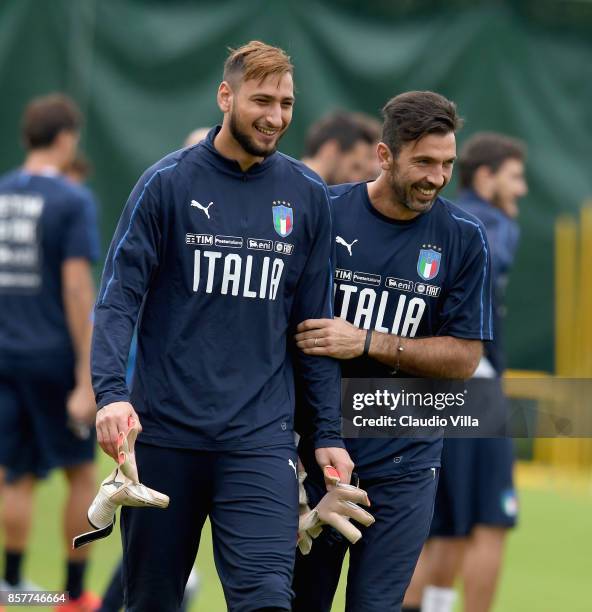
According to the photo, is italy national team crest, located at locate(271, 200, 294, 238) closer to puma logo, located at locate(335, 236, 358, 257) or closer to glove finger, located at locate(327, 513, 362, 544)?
puma logo, located at locate(335, 236, 358, 257)

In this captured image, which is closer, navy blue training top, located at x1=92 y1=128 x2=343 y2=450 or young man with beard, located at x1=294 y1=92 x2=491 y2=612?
navy blue training top, located at x1=92 y1=128 x2=343 y2=450

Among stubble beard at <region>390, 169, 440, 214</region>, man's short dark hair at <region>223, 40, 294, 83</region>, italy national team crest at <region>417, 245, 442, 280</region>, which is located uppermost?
man's short dark hair at <region>223, 40, 294, 83</region>

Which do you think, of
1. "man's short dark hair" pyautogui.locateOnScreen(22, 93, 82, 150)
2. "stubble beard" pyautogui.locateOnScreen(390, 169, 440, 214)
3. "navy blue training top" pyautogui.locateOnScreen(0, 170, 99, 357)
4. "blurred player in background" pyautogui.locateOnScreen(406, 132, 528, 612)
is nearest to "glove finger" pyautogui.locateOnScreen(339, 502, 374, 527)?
"stubble beard" pyautogui.locateOnScreen(390, 169, 440, 214)

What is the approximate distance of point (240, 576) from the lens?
4.82m

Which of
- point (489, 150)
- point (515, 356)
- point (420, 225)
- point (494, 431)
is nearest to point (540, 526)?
point (515, 356)

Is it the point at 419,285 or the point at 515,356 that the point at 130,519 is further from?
the point at 515,356

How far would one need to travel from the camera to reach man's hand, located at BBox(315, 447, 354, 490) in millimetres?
4996

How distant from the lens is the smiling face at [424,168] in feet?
16.7

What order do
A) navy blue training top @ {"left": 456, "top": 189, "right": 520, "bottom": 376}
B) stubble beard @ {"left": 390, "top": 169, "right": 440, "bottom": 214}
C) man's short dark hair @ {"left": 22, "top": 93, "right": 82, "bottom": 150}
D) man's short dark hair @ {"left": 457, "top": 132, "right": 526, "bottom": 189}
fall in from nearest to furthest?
1. stubble beard @ {"left": 390, "top": 169, "right": 440, "bottom": 214}
2. navy blue training top @ {"left": 456, "top": 189, "right": 520, "bottom": 376}
3. man's short dark hair @ {"left": 457, "top": 132, "right": 526, "bottom": 189}
4. man's short dark hair @ {"left": 22, "top": 93, "right": 82, "bottom": 150}

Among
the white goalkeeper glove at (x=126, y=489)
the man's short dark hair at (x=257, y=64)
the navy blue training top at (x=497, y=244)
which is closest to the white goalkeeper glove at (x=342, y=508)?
the white goalkeeper glove at (x=126, y=489)


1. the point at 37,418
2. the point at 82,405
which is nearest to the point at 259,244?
the point at 82,405

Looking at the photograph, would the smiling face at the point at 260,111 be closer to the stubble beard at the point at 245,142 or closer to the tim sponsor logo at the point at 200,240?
the stubble beard at the point at 245,142

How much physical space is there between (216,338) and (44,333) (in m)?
3.38
